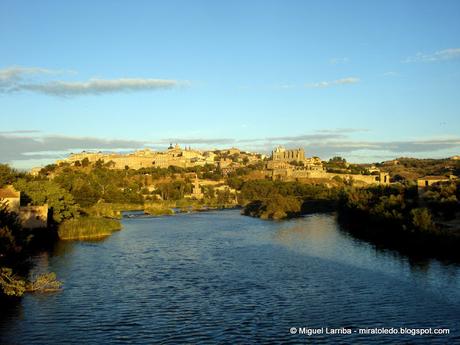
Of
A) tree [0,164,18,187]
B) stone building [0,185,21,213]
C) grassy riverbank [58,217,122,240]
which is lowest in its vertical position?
grassy riverbank [58,217,122,240]

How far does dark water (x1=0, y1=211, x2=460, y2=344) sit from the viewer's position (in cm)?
1759

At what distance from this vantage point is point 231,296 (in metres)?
22.4

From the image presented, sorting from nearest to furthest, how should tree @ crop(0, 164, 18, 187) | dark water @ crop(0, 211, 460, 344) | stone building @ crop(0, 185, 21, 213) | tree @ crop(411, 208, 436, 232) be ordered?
dark water @ crop(0, 211, 460, 344) → tree @ crop(411, 208, 436, 232) → stone building @ crop(0, 185, 21, 213) → tree @ crop(0, 164, 18, 187)

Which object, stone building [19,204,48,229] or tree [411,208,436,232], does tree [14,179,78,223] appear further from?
tree [411,208,436,232]

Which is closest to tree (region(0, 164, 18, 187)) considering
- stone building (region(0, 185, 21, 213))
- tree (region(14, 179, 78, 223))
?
tree (region(14, 179, 78, 223))

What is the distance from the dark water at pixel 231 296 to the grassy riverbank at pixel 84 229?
15.2 feet

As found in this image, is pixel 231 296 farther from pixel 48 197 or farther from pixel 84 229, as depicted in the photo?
pixel 48 197

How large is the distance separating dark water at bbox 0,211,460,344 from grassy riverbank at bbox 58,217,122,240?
4624 mm

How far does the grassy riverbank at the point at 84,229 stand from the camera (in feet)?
138

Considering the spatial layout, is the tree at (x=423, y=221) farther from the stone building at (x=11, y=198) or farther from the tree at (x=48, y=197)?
the tree at (x=48, y=197)

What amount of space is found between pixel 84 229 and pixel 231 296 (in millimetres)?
24634

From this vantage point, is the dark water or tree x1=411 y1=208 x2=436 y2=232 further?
tree x1=411 y1=208 x2=436 y2=232

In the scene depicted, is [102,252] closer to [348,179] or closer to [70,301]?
[70,301]

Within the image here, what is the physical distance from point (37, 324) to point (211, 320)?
5.86 m
